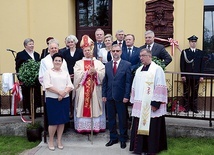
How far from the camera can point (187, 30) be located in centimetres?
770

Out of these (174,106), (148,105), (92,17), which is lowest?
(174,106)

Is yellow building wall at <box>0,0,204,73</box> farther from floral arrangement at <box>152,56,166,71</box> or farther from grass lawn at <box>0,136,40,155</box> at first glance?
grass lawn at <box>0,136,40,155</box>

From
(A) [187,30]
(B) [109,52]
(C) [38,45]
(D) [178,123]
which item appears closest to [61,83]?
(B) [109,52]

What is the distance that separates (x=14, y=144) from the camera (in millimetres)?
6199

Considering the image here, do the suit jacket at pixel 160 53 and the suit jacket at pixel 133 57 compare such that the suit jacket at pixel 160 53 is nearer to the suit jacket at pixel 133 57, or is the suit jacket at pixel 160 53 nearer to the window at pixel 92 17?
the suit jacket at pixel 133 57

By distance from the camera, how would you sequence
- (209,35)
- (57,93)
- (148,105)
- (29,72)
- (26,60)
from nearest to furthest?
1. (148,105)
2. (57,93)
3. (29,72)
4. (26,60)
5. (209,35)

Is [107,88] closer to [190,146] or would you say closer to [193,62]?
[190,146]

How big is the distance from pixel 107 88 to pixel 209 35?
3.68 metres

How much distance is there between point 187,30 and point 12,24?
176 inches

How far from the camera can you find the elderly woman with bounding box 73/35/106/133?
5.94 m

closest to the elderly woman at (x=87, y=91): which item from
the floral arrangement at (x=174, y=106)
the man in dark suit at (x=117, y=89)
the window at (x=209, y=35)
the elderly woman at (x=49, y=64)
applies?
the man in dark suit at (x=117, y=89)

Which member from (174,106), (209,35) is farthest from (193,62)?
(174,106)

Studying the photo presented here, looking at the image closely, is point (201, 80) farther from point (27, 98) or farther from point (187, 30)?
point (27, 98)

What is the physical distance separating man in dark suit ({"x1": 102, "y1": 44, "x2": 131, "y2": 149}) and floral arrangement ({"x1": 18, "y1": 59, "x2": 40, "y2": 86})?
53.5 inches
